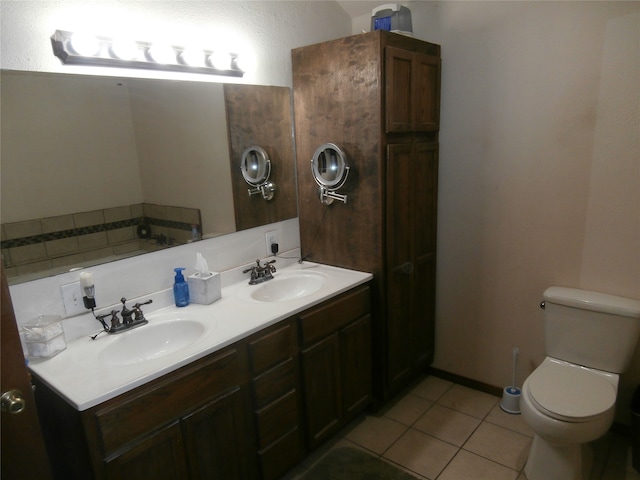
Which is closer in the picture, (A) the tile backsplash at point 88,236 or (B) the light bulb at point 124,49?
(A) the tile backsplash at point 88,236

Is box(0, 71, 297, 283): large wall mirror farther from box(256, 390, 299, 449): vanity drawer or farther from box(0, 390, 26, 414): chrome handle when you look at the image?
box(256, 390, 299, 449): vanity drawer

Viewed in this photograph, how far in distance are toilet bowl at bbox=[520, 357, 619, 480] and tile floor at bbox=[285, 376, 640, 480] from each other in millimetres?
143

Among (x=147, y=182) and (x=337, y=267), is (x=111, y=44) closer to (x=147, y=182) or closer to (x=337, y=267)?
(x=147, y=182)

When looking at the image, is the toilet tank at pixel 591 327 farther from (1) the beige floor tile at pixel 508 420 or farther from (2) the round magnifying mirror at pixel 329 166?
(2) the round magnifying mirror at pixel 329 166

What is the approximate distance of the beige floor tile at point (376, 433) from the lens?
2.20 meters

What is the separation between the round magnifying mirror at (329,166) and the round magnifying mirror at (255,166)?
0.83 ft

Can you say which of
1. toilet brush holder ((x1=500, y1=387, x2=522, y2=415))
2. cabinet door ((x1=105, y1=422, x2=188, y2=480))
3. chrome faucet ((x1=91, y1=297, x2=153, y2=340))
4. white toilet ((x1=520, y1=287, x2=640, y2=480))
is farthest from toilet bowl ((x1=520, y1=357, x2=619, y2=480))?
chrome faucet ((x1=91, y1=297, x2=153, y2=340))

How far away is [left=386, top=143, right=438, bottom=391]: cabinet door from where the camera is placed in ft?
7.29

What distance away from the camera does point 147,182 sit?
1825mm

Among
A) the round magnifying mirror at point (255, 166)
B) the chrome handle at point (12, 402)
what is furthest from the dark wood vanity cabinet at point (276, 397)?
the round magnifying mirror at point (255, 166)

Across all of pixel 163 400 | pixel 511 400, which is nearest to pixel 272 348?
pixel 163 400

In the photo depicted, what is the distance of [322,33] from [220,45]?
74 cm

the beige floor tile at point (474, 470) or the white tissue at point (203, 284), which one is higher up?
the white tissue at point (203, 284)

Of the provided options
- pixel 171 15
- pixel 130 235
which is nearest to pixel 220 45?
pixel 171 15
